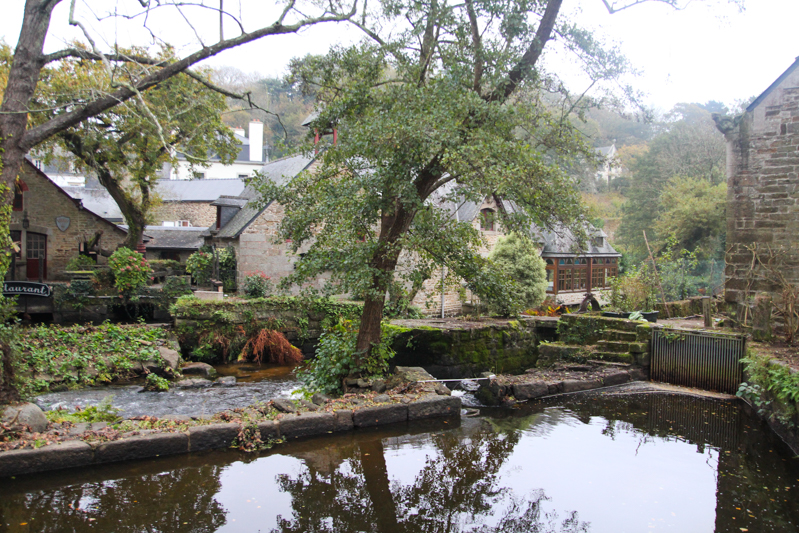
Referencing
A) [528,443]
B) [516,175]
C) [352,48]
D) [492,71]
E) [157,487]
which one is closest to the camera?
[157,487]

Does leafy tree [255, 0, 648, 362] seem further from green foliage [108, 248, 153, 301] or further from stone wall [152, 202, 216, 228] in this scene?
stone wall [152, 202, 216, 228]

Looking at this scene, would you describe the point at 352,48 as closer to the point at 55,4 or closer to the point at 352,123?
the point at 352,123

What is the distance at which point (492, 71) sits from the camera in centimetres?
783

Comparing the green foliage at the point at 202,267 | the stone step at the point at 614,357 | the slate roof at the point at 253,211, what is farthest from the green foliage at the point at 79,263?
the stone step at the point at 614,357

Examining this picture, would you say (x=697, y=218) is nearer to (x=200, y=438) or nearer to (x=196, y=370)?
(x=196, y=370)

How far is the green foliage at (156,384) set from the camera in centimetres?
1080

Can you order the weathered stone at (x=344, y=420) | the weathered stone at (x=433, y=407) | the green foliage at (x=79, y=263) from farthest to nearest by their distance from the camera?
1. the green foliage at (x=79, y=263)
2. the weathered stone at (x=433, y=407)
3. the weathered stone at (x=344, y=420)

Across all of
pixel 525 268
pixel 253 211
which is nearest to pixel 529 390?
pixel 525 268

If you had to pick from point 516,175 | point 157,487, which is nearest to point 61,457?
point 157,487

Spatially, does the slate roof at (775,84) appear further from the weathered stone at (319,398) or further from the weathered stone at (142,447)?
the weathered stone at (142,447)

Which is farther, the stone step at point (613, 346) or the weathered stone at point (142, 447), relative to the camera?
the stone step at point (613, 346)

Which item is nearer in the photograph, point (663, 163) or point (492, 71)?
point (492, 71)

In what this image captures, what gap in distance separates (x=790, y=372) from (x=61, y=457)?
8685mm

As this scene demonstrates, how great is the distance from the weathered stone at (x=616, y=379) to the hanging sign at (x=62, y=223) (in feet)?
71.0
